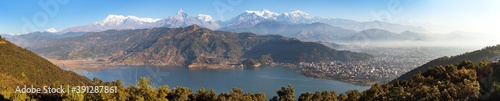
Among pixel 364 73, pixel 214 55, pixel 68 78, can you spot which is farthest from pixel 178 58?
pixel 68 78

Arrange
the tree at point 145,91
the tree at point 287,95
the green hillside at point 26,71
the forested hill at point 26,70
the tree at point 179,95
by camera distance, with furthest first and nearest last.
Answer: the forested hill at point 26,70 → the green hillside at point 26,71 → the tree at point 287,95 → the tree at point 179,95 → the tree at point 145,91

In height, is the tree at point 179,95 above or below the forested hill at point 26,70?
below

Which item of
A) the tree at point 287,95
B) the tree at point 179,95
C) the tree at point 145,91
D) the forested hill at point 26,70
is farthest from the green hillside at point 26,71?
the tree at point 287,95

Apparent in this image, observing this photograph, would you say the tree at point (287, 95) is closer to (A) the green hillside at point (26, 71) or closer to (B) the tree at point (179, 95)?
(B) the tree at point (179, 95)

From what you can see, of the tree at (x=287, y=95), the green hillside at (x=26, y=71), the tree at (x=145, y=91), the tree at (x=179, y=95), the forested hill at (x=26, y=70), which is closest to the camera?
the tree at (x=145, y=91)

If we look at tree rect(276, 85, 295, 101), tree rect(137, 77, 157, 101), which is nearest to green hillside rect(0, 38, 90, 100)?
tree rect(137, 77, 157, 101)

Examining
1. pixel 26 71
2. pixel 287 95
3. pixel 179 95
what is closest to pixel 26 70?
pixel 26 71

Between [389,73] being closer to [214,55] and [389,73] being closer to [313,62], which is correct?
[313,62]

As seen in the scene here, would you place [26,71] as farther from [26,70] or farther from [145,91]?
[145,91]

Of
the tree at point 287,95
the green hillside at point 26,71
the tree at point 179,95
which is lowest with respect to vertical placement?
the tree at point 287,95
